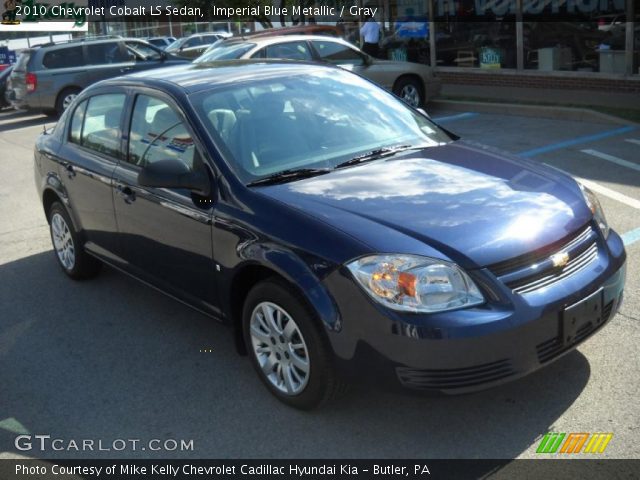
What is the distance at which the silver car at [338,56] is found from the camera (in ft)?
41.0

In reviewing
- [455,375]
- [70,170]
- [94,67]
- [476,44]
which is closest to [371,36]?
[476,44]

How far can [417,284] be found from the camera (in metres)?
3.31

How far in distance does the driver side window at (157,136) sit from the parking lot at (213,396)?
116 cm

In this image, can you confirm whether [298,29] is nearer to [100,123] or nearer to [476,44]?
[476,44]

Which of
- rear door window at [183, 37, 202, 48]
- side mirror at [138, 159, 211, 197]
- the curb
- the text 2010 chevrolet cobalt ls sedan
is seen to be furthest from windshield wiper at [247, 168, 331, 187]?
rear door window at [183, 37, 202, 48]

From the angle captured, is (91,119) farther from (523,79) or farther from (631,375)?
(523,79)

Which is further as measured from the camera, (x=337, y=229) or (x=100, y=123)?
(x=100, y=123)

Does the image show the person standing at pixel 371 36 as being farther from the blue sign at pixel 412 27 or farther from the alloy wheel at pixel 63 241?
the alloy wheel at pixel 63 241

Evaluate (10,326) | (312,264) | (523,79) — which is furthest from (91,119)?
(523,79)

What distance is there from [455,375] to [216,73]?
2.66m

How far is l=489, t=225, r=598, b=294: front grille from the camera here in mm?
3365

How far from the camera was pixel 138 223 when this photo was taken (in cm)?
480

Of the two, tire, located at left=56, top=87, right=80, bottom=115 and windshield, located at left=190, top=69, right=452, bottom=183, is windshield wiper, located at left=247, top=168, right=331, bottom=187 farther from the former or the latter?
tire, located at left=56, top=87, right=80, bottom=115

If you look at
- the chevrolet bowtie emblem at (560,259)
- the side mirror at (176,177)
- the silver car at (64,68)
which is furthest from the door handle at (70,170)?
the silver car at (64,68)
